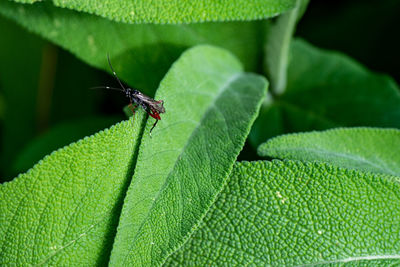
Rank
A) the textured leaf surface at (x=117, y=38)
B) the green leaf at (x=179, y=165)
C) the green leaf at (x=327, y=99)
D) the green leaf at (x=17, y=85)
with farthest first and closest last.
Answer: the green leaf at (x=17, y=85) → the green leaf at (x=327, y=99) → the textured leaf surface at (x=117, y=38) → the green leaf at (x=179, y=165)

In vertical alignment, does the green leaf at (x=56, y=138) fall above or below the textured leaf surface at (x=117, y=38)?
below

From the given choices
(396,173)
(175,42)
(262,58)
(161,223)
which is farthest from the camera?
(262,58)

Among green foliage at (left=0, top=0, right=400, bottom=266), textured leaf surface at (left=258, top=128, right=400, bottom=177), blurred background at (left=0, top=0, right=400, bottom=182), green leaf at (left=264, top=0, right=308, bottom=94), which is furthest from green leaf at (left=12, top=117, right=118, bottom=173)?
textured leaf surface at (left=258, top=128, right=400, bottom=177)

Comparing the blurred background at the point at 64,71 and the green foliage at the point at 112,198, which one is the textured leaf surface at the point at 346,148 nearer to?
the green foliage at the point at 112,198

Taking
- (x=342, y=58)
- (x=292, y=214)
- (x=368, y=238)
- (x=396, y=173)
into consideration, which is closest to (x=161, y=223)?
(x=292, y=214)

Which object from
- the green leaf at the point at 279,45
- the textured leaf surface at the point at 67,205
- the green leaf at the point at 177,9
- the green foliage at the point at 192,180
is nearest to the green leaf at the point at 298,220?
the green foliage at the point at 192,180

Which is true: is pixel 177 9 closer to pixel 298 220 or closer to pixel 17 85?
pixel 298 220

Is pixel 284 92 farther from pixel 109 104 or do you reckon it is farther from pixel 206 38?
pixel 109 104
